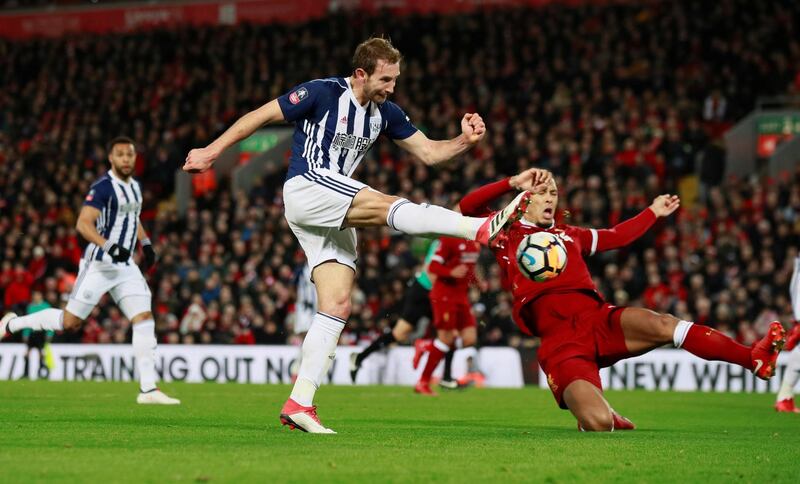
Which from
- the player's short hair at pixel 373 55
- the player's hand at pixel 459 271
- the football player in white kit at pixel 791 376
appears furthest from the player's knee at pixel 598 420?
the player's hand at pixel 459 271

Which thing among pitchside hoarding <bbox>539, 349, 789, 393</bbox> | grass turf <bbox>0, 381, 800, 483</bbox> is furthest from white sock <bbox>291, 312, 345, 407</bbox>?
pitchside hoarding <bbox>539, 349, 789, 393</bbox>

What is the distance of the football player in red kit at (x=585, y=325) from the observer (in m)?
8.02

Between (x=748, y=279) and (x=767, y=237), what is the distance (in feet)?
3.14

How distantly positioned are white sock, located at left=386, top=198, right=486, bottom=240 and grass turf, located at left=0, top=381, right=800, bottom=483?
1.20 meters

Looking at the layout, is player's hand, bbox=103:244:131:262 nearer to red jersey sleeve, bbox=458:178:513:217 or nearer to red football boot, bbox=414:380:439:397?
red jersey sleeve, bbox=458:178:513:217

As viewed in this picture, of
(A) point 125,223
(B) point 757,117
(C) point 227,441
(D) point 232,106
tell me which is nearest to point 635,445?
(C) point 227,441

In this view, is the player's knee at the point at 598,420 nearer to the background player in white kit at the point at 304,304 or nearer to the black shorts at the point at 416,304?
the black shorts at the point at 416,304

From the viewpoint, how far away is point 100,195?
11.6 m

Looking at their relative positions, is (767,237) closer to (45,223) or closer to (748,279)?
(748,279)

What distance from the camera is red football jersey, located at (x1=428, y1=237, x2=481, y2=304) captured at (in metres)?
15.0

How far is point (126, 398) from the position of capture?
1239cm

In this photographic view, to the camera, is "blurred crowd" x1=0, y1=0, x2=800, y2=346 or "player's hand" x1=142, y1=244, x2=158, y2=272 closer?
"player's hand" x1=142, y1=244, x2=158, y2=272

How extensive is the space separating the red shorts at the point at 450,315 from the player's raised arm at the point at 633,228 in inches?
255

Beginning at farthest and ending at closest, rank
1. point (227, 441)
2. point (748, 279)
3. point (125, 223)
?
point (748, 279) → point (125, 223) → point (227, 441)
